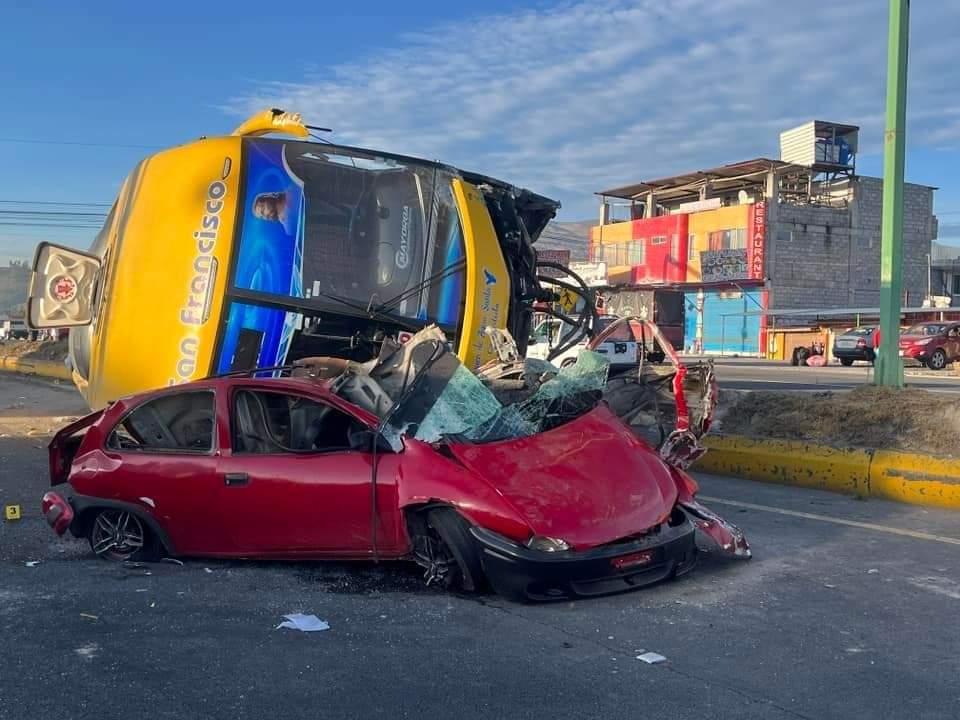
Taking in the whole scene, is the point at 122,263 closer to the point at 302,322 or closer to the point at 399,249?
the point at 302,322

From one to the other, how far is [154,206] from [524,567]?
447 centimetres

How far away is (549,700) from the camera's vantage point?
12.3ft

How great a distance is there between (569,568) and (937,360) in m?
27.7

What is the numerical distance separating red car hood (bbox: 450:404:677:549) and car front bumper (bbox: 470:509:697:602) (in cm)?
8

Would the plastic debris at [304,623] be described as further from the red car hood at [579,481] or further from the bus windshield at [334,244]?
the bus windshield at [334,244]

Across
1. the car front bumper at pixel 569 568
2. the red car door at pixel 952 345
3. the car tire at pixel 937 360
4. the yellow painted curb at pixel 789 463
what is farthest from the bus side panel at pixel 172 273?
the red car door at pixel 952 345

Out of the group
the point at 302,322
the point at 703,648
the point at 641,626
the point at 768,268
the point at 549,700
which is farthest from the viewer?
the point at 768,268

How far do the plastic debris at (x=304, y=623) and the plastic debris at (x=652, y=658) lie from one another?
1.56 metres

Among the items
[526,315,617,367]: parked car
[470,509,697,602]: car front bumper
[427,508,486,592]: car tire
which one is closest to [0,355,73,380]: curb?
[526,315,617,367]: parked car

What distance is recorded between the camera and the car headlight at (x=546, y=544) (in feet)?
15.6

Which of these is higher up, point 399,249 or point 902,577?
point 399,249

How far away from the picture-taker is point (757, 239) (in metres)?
50.2

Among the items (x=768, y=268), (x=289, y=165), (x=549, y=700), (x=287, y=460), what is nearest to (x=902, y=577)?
(x=549, y=700)

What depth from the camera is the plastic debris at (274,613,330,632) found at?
4645 millimetres
